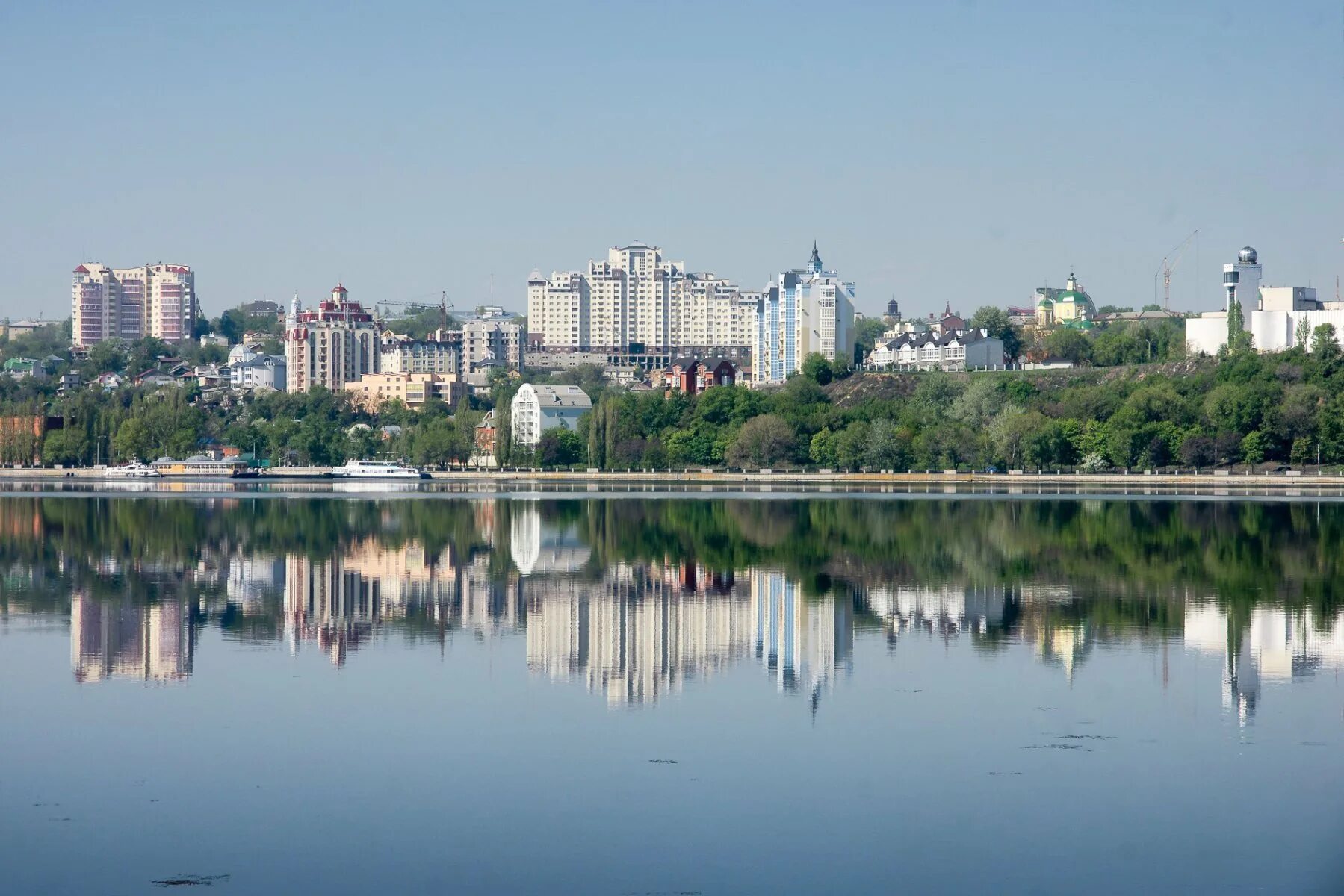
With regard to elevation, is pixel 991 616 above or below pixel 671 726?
above

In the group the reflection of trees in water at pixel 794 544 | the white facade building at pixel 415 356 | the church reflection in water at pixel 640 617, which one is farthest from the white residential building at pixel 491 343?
the church reflection in water at pixel 640 617

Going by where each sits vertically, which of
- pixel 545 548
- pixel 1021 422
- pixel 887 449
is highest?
pixel 1021 422

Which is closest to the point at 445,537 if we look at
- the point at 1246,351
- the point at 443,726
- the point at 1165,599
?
the point at 1165,599

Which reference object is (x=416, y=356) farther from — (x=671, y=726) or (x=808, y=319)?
(x=671, y=726)

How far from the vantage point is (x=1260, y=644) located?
1809 cm

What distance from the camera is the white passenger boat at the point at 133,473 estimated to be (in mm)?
81938

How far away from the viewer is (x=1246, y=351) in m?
77.8

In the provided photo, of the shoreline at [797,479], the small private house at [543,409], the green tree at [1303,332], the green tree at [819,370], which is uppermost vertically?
the green tree at [1303,332]

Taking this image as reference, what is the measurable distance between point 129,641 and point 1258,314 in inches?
2831

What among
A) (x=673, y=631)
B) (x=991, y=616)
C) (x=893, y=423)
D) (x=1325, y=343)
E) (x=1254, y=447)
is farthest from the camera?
(x=893, y=423)

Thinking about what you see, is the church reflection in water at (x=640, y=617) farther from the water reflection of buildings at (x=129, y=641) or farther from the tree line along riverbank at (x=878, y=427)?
the tree line along riverbank at (x=878, y=427)

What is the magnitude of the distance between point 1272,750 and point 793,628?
691 cm

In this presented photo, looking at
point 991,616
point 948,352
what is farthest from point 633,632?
point 948,352

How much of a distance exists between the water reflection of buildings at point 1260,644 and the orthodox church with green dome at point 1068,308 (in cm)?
12588
